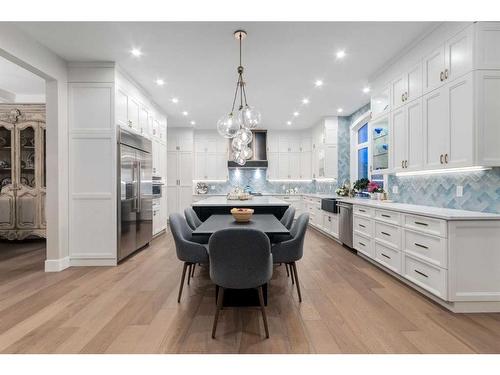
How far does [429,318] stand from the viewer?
246cm

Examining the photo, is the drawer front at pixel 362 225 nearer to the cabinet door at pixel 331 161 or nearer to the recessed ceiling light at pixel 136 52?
the cabinet door at pixel 331 161

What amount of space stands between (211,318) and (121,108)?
11.3 feet

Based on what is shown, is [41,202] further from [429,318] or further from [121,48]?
[429,318]

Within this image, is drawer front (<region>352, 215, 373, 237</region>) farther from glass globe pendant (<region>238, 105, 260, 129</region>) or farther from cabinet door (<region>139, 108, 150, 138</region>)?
cabinet door (<region>139, 108, 150, 138</region>)

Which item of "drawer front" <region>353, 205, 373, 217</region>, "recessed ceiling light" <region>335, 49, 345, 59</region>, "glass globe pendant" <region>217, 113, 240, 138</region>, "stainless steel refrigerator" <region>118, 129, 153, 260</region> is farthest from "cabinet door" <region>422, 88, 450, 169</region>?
"stainless steel refrigerator" <region>118, 129, 153, 260</region>

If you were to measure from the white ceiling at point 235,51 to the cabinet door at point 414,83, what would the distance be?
345mm

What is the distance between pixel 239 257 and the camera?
82.7 inches

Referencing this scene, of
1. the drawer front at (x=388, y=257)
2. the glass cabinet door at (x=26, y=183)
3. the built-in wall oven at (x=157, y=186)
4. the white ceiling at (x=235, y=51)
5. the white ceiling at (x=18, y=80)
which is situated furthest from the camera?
the built-in wall oven at (x=157, y=186)

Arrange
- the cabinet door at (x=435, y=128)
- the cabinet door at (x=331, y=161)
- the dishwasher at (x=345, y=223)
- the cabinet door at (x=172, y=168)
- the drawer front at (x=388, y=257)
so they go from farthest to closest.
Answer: the cabinet door at (x=172, y=168), the cabinet door at (x=331, y=161), the dishwasher at (x=345, y=223), the drawer front at (x=388, y=257), the cabinet door at (x=435, y=128)

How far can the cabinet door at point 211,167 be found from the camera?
8.84m

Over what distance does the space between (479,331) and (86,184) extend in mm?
4742

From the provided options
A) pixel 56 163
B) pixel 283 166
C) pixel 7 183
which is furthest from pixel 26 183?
pixel 283 166

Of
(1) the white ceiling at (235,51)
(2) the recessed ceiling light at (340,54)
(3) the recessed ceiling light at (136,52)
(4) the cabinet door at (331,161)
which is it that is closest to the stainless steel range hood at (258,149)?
(4) the cabinet door at (331,161)

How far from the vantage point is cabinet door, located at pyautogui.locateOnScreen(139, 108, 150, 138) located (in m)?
5.20
